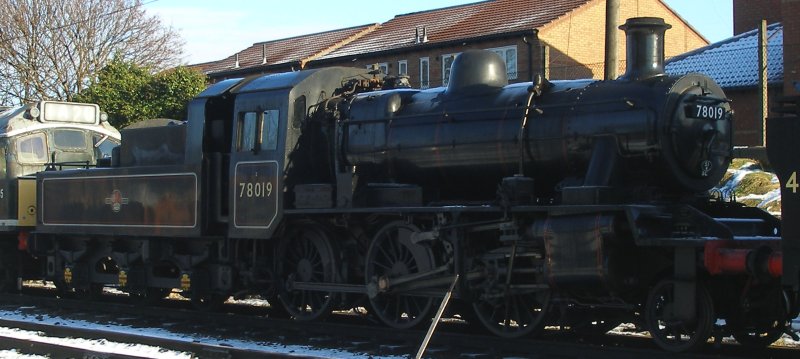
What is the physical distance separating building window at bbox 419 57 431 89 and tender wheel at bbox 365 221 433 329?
87.5 ft

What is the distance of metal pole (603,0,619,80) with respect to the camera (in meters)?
14.5

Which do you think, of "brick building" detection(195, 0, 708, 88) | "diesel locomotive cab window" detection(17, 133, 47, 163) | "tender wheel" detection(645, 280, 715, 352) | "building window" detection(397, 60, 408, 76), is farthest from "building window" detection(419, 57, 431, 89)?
"tender wheel" detection(645, 280, 715, 352)

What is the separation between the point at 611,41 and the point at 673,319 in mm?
6754

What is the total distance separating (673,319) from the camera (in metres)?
8.95

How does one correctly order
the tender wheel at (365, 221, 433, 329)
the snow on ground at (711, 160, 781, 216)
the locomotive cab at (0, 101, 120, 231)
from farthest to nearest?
Answer: the snow on ground at (711, 160, 781, 216)
the locomotive cab at (0, 101, 120, 231)
the tender wheel at (365, 221, 433, 329)

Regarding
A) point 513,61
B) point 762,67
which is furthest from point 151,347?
point 513,61

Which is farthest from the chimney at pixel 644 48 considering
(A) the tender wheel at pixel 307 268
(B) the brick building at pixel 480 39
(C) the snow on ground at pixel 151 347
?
(B) the brick building at pixel 480 39

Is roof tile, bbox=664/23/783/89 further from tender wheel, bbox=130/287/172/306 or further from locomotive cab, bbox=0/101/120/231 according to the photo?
tender wheel, bbox=130/287/172/306

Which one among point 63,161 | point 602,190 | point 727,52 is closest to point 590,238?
point 602,190

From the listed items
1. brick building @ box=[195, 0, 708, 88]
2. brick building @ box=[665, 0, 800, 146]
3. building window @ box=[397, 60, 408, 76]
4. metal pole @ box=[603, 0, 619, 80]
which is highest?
brick building @ box=[195, 0, 708, 88]

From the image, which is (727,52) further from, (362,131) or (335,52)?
(362,131)

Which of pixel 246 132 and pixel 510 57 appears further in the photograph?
pixel 510 57

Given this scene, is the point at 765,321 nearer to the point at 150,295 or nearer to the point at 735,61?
the point at 150,295

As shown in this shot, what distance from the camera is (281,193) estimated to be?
40.3 ft
